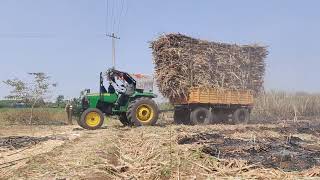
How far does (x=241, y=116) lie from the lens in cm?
2338

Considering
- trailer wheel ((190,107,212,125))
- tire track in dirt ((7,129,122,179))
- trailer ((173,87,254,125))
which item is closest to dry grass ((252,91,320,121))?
trailer ((173,87,254,125))

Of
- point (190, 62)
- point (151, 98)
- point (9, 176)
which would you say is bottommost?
point (9, 176)

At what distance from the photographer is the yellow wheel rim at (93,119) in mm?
18672

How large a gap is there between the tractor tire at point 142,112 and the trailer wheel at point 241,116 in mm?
5107

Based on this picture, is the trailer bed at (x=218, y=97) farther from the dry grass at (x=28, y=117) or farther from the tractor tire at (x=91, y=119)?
the dry grass at (x=28, y=117)

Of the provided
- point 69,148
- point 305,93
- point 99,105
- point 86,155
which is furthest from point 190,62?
point 305,93

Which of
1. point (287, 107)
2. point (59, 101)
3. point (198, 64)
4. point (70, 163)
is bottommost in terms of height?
point (70, 163)

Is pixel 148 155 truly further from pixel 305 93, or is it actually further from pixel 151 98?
pixel 305 93

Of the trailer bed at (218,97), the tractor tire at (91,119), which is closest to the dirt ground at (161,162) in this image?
the tractor tire at (91,119)

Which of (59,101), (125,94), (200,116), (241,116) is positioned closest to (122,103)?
(125,94)

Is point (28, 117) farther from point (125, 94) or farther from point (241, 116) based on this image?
point (241, 116)

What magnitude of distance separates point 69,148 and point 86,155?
6.73ft

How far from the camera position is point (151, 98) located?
19.9m

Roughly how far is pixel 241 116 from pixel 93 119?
7.93m
